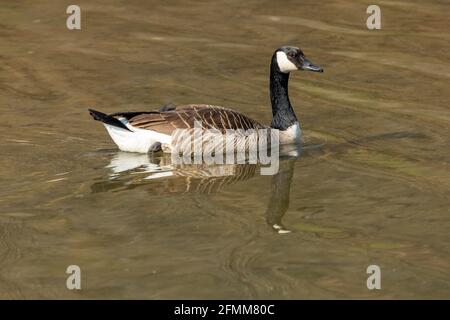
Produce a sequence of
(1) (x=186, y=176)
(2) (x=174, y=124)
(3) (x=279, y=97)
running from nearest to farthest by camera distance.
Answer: (1) (x=186, y=176)
(2) (x=174, y=124)
(3) (x=279, y=97)

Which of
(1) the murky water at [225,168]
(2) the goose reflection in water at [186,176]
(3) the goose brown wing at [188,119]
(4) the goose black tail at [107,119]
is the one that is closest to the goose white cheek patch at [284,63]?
(1) the murky water at [225,168]

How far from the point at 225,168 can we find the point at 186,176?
2.05 feet

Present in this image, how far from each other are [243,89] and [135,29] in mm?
3908

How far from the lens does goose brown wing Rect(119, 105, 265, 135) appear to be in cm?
1323

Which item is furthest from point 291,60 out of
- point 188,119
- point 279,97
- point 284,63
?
point 188,119

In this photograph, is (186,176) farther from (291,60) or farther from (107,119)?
(291,60)

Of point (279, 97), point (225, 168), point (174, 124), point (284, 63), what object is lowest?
point (225, 168)

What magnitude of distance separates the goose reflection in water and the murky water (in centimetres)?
3

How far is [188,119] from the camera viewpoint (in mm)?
13352

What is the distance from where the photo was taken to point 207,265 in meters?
9.57

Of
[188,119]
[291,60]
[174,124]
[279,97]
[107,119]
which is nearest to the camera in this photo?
[107,119]

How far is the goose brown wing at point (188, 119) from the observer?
13227 millimetres

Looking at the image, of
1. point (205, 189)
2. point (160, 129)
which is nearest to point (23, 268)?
point (205, 189)

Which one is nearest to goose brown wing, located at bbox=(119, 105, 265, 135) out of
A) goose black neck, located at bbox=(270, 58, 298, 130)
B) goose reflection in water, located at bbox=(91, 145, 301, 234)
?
goose reflection in water, located at bbox=(91, 145, 301, 234)
